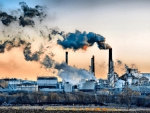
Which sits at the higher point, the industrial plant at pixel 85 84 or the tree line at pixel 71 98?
the industrial plant at pixel 85 84

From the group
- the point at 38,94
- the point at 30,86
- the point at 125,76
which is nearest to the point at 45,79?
the point at 30,86

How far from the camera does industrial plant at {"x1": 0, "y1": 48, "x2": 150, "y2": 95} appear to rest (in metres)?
44.3

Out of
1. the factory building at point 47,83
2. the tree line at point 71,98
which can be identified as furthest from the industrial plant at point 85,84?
the tree line at point 71,98

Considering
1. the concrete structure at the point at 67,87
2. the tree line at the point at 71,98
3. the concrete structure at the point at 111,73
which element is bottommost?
the tree line at the point at 71,98

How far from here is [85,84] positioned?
45781 millimetres

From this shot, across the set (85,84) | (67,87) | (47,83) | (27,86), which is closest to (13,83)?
(27,86)

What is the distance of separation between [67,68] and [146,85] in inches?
297

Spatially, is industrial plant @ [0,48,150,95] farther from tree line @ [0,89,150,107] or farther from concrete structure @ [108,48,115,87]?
tree line @ [0,89,150,107]

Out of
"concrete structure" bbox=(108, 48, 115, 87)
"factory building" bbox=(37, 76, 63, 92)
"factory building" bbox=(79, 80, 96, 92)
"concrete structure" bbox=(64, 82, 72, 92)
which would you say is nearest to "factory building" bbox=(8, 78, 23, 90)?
"factory building" bbox=(37, 76, 63, 92)

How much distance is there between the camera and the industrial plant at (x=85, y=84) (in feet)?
145

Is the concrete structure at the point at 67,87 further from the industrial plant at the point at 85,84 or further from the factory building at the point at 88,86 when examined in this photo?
the factory building at the point at 88,86

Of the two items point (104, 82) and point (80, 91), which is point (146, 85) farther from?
point (80, 91)

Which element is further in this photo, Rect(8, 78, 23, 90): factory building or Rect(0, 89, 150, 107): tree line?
Rect(8, 78, 23, 90): factory building

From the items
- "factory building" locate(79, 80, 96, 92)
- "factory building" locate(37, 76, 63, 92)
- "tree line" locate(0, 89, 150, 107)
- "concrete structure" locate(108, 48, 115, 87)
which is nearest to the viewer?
"tree line" locate(0, 89, 150, 107)
